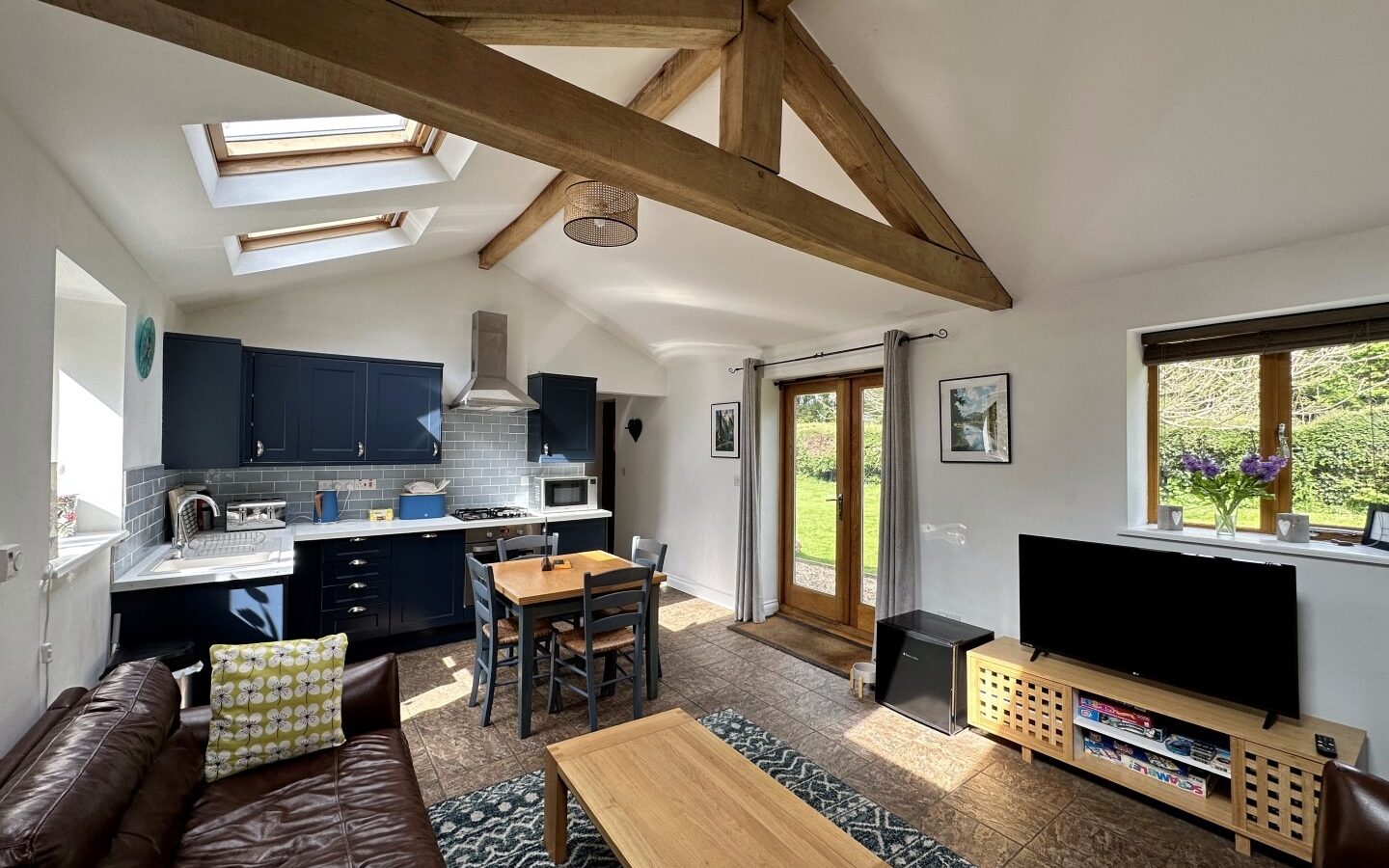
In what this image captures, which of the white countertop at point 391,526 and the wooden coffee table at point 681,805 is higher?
the white countertop at point 391,526

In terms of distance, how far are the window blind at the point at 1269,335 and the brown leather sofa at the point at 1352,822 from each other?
1823mm

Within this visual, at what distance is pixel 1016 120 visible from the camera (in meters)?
2.44

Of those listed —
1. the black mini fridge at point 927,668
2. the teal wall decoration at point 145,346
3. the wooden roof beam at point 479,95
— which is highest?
the wooden roof beam at point 479,95

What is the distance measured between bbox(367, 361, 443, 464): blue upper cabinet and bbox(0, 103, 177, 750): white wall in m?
2.21

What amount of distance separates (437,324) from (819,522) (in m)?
3.65

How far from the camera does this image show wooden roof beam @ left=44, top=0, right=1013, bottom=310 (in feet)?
4.02

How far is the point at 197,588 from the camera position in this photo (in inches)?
114

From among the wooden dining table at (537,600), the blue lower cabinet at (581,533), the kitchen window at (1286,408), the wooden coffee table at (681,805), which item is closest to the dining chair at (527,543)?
the wooden dining table at (537,600)

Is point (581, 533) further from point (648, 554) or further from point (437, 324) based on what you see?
point (437, 324)

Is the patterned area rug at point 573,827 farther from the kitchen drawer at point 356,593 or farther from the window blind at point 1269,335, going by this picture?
the window blind at point 1269,335

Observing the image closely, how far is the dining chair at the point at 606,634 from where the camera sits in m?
3.08

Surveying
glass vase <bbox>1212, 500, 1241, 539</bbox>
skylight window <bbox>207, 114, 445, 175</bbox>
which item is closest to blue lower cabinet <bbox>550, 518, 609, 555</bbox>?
skylight window <bbox>207, 114, 445, 175</bbox>

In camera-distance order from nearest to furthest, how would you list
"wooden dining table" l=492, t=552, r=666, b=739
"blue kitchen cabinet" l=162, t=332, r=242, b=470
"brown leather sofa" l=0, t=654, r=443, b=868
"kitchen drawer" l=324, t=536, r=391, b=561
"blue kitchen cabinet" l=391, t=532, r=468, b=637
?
"brown leather sofa" l=0, t=654, r=443, b=868 < "wooden dining table" l=492, t=552, r=666, b=739 < "blue kitchen cabinet" l=162, t=332, r=242, b=470 < "kitchen drawer" l=324, t=536, r=391, b=561 < "blue kitchen cabinet" l=391, t=532, r=468, b=637

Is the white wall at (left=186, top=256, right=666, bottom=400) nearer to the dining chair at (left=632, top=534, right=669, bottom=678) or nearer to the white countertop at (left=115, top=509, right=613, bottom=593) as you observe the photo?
the white countertop at (left=115, top=509, right=613, bottom=593)
